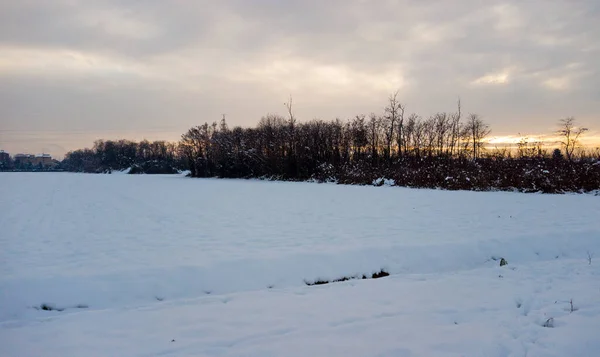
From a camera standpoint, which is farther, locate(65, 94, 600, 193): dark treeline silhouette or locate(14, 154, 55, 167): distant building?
locate(14, 154, 55, 167): distant building

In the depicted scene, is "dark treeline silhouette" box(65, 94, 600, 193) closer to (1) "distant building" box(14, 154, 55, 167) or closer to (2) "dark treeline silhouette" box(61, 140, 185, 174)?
(2) "dark treeline silhouette" box(61, 140, 185, 174)

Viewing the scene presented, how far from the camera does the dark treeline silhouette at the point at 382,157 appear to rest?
65.3ft

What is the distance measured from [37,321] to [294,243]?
480cm

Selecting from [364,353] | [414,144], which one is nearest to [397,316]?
[364,353]

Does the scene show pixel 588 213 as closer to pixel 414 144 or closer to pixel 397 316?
pixel 397 316

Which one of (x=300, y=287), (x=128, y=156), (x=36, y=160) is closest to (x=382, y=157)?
(x=300, y=287)

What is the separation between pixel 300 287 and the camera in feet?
19.4

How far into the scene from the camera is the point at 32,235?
29.8ft

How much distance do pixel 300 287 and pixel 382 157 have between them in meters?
33.5

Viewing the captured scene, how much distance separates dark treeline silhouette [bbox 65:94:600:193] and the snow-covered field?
9036mm

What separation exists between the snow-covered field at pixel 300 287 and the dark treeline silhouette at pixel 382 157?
9036mm

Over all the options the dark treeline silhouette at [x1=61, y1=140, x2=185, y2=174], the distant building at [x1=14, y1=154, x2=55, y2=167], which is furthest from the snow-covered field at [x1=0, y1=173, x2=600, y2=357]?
the distant building at [x1=14, y1=154, x2=55, y2=167]

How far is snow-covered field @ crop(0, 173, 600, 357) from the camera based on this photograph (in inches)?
156

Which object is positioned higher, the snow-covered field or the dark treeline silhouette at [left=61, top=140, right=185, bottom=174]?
the dark treeline silhouette at [left=61, top=140, right=185, bottom=174]
